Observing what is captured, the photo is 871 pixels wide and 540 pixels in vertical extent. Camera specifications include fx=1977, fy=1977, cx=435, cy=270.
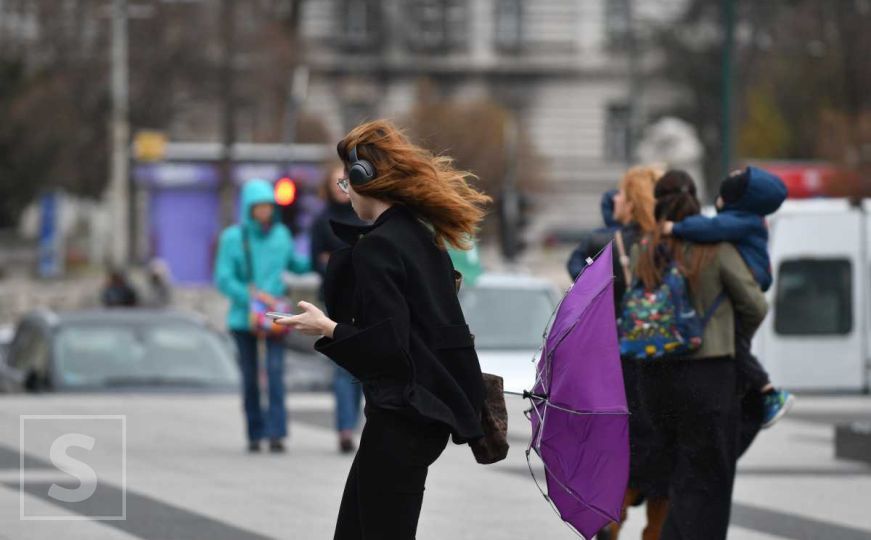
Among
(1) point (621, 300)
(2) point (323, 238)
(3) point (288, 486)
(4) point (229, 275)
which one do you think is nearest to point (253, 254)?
(4) point (229, 275)

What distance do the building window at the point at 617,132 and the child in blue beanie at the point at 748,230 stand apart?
248ft

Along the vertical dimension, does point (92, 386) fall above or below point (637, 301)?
below

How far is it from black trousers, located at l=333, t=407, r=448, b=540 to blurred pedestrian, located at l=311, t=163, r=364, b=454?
619cm

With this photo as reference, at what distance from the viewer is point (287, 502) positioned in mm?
10031

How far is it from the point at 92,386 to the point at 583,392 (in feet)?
31.7

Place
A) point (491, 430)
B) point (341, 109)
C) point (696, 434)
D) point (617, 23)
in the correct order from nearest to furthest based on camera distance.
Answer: point (491, 430) < point (696, 434) < point (341, 109) < point (617, 23)

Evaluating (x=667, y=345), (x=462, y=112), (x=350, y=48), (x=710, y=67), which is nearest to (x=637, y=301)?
(x=667, y=345)

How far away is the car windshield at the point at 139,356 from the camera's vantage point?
1555 centimetres

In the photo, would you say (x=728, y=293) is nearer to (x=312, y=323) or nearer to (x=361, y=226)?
(x=361, y=226)

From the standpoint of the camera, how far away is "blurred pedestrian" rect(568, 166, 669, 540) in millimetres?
7707

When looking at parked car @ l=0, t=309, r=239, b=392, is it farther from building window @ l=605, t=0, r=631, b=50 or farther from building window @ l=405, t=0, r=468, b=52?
building window @ l=605, t=0, r=631, b=50

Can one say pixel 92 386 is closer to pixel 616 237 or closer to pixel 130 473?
pixel 130 473

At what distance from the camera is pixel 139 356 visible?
1582 cm

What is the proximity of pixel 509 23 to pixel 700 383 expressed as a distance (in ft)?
253
